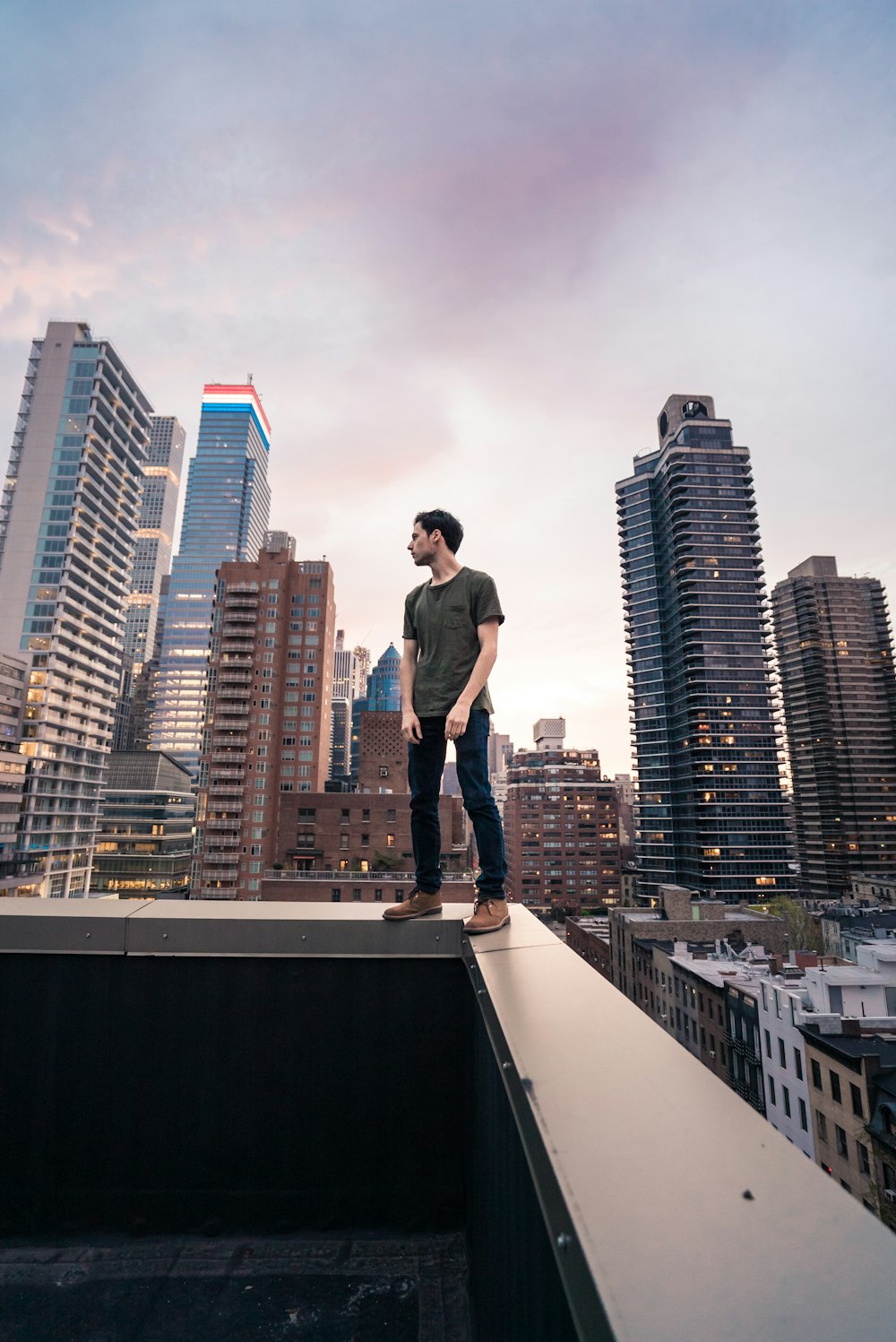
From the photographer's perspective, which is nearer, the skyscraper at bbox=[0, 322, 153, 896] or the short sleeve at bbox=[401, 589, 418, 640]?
the short sleeve at bbox=[401, 589, 418, 640]

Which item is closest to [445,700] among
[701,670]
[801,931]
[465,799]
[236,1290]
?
[465,799]

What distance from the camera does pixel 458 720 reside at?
9.96 feet

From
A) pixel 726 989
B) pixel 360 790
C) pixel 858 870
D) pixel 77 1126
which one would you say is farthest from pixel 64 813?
pixel 858 870

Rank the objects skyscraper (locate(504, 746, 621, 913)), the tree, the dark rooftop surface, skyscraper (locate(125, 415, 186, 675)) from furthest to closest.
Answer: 1. skyscraper (locate(125, 415, 186, 675))
2. skyscraper (locate(504, 746, 621, 913))
3. the tree
4. the dark rooftop surface

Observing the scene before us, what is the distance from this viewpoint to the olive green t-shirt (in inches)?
132

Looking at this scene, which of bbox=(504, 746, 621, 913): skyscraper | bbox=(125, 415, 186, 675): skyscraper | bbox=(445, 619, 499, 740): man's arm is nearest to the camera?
bbox=(445, 619, 499, 740): man's arm

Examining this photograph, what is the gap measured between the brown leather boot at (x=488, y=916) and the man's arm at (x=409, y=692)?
909 millimetres

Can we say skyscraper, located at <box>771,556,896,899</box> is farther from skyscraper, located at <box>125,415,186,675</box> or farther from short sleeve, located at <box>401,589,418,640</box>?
skyscraper, located at <box>125,415,186,675</box>

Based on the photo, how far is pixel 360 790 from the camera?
182 feet

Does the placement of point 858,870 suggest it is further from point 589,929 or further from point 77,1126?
point 77,1126

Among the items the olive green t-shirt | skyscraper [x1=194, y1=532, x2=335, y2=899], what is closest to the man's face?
the olive green t-shirt

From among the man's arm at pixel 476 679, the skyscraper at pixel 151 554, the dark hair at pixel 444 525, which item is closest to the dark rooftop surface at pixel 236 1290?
the man's arm at pixel 476 679

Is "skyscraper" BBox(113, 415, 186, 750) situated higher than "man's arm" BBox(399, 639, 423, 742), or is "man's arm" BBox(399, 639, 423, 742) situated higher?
"skyscraper" BBox(113, 415, 186, 750)

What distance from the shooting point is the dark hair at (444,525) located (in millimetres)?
3596
